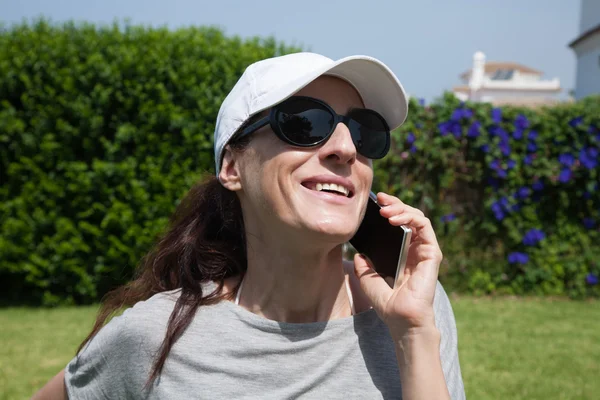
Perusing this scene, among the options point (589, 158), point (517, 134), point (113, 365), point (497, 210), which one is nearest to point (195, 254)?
point (113, 365)

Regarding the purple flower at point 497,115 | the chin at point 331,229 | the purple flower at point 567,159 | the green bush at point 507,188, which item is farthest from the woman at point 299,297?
the purple flower at point 567,159

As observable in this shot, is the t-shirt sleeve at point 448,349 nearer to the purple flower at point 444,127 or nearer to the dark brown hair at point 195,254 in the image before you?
the dark brown hair at point 195,254

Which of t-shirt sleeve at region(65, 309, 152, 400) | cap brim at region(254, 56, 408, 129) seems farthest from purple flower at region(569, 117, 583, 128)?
t-shirt sleeve at region(65, 309, 152, 400)

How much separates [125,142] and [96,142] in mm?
376

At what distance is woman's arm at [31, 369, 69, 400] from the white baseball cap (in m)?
1.02

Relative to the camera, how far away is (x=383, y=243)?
212 centimetres

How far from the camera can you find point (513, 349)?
5.55 meters

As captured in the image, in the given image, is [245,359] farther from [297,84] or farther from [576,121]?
[576,121]

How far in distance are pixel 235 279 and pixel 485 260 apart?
20.6 ft

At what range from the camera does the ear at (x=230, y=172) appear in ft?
7.18

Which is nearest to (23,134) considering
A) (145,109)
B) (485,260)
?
(145,109)

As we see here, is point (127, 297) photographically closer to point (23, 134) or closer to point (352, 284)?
point (352, 284)

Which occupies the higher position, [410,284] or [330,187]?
[330,187]

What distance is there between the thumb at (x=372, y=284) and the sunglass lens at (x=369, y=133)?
0.41 meters
